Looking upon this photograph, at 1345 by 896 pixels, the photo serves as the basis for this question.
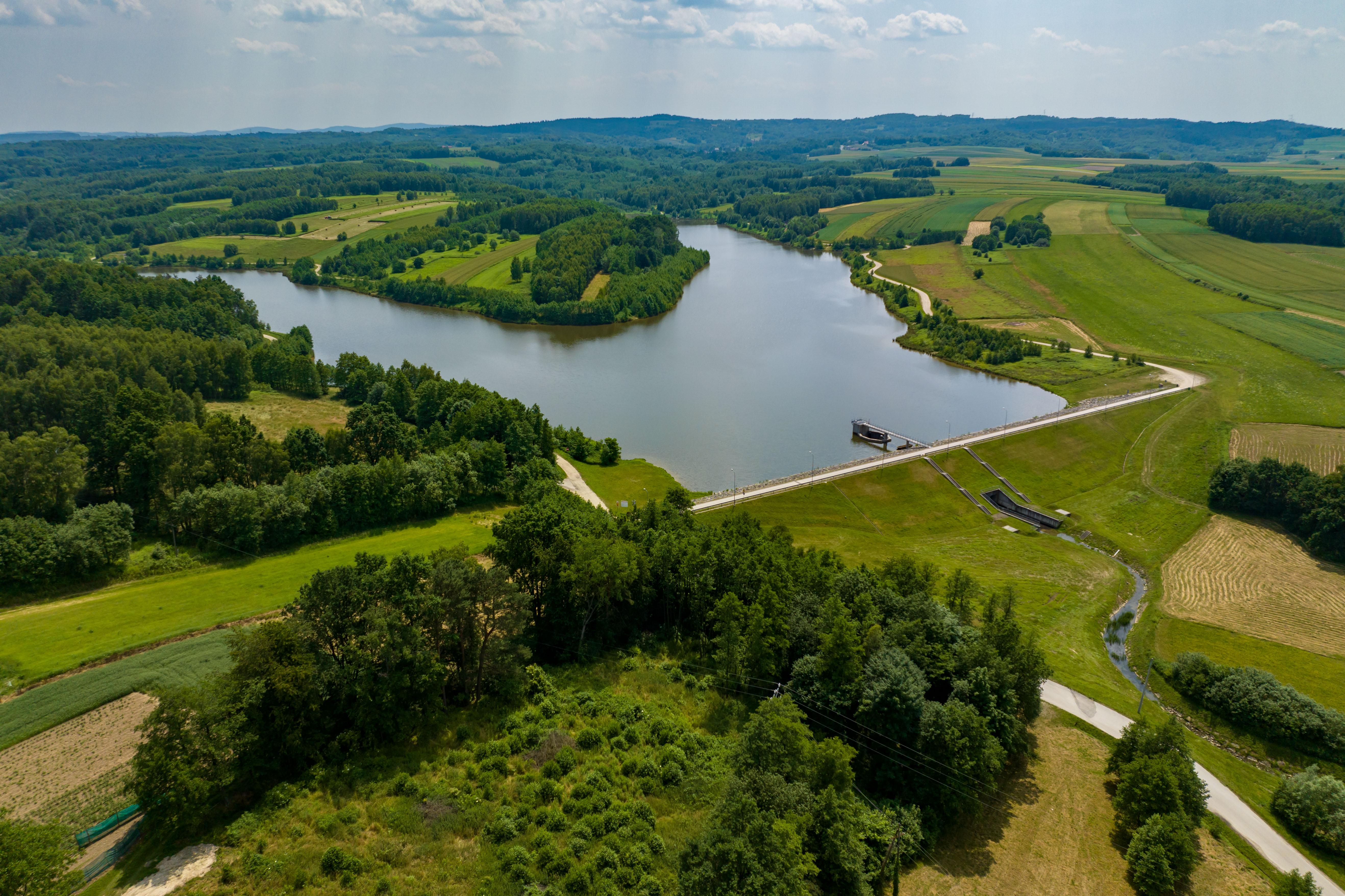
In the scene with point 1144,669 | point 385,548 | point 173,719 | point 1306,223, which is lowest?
point 1144,669

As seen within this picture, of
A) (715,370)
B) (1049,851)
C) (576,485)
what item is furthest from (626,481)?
(1049,851)

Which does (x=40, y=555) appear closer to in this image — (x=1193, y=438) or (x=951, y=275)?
(x=1193, y=438)

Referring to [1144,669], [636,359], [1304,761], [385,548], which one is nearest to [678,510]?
[385,548]

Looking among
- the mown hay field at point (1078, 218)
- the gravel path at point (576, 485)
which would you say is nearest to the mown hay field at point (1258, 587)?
the gravel path at point (576, 485)

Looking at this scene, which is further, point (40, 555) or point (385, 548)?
point (385, 548)

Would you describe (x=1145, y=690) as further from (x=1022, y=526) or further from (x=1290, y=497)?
(x=1290, y=497)

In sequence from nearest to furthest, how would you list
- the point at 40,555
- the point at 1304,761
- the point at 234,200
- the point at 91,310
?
the point at 1304,761 → the point at 40,555 → the point at 91,310 → the point at 234,200

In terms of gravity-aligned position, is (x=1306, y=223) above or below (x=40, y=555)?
above

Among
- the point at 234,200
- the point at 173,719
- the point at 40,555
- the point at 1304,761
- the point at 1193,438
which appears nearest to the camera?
the point at 173,719

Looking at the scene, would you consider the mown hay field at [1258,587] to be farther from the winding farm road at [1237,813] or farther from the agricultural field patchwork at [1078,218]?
the agricultural field patchwork at [1078,218]
